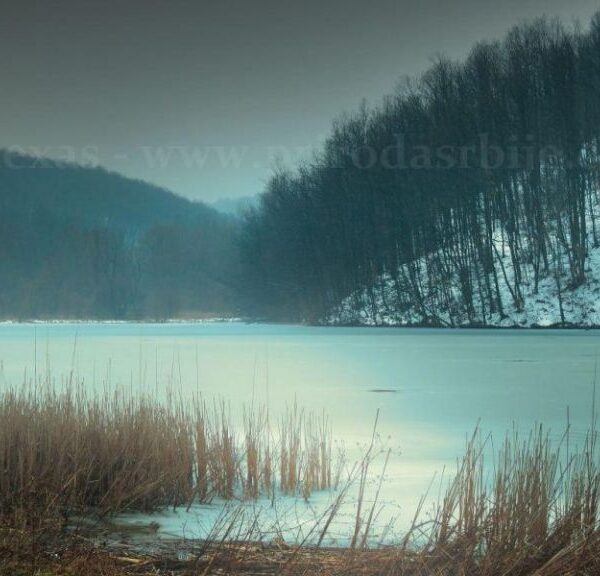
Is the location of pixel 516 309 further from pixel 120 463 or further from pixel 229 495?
pixel 120 463

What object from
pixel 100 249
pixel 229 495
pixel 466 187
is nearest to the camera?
pixel 229 495

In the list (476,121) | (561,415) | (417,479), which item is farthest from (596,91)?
(417,479)

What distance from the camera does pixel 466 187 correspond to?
43000 mm

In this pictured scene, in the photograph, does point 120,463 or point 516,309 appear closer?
point 120,463

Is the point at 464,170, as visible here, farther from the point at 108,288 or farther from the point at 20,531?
the point at 108,288

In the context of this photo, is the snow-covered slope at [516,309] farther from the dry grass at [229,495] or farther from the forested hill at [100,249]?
the forested hill at [100,249]

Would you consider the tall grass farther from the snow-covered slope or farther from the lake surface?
the snow-covered slope

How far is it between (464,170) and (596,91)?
690 centimetres

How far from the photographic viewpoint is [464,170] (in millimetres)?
42938

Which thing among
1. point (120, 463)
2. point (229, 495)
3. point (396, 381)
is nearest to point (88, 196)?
point (396, 381)

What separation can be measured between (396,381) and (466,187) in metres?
27.3

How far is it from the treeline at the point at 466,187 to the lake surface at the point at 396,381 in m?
10.4

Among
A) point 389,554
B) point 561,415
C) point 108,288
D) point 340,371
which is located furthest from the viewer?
point 108,288

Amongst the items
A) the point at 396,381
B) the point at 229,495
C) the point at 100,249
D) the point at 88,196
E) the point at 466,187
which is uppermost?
the point at 88,196
